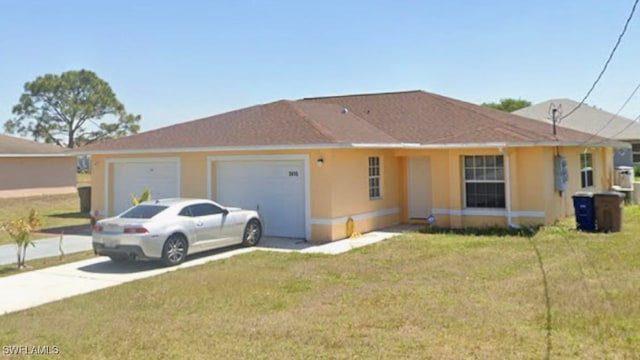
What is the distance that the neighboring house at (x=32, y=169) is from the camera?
28.0m

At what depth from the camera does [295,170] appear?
15125 millimetres

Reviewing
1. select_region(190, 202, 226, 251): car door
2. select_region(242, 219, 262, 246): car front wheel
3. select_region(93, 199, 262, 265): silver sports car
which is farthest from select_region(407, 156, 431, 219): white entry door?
select_region(190, 202, 226, 251): car door

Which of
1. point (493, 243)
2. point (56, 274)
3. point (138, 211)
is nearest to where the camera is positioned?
point (56, 274)

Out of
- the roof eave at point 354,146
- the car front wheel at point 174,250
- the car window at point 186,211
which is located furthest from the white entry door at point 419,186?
the car front wheel at point 174,250

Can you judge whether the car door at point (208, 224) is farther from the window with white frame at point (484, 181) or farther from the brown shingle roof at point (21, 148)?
the brown shingle roof at point (21, 148)

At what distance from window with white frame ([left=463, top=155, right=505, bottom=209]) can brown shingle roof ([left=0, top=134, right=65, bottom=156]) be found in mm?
22614

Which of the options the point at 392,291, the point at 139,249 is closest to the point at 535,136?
the point at 392,291

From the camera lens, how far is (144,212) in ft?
38.2

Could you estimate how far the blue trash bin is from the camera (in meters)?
14.6

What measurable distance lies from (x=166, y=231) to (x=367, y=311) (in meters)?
5.54

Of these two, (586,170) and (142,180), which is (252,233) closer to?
(142,180)

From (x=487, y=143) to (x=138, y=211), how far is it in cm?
954

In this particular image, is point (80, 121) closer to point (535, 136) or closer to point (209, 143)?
point (209, 143)

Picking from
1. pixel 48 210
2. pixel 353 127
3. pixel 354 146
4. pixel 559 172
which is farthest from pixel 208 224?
pixel 48 210
